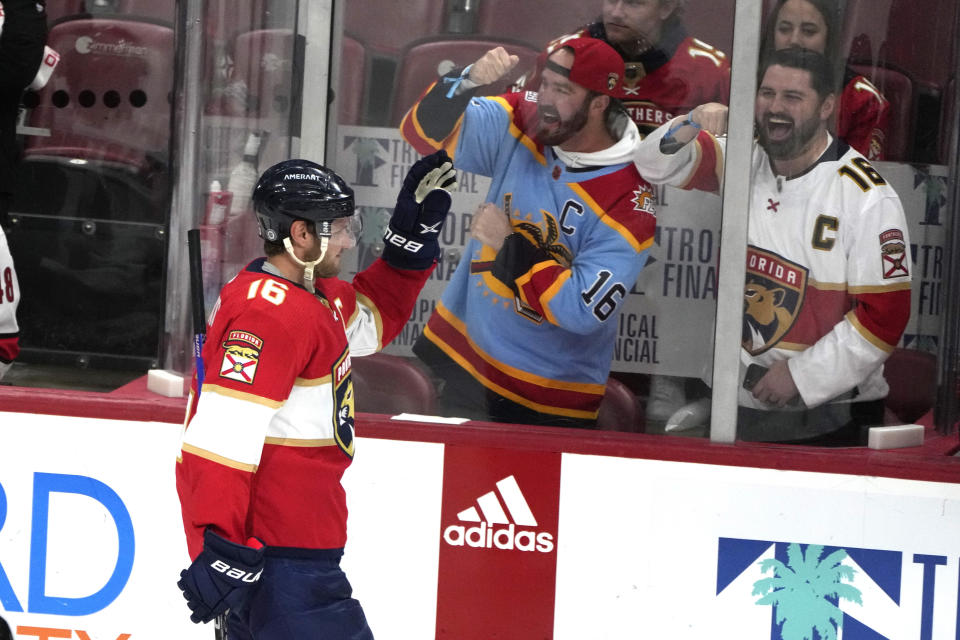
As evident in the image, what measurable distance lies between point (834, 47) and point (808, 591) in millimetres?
1218

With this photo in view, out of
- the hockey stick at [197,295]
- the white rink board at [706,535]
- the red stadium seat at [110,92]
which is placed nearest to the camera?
the hockey stick at [197,295]

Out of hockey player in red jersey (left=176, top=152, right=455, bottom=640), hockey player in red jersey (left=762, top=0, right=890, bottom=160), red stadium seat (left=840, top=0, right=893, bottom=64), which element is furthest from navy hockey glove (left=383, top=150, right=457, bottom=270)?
red stadium seat (left=840, top=0, right=893, bottom=64)

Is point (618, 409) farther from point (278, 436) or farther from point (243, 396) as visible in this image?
point (243, 396)

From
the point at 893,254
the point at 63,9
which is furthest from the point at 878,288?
the point at 63,9

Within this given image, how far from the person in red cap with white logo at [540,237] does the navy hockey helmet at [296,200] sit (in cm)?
74

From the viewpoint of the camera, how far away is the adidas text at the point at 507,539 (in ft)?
9.94

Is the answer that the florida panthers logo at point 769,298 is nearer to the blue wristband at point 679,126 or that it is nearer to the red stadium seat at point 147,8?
the blue wristband at point 679,126

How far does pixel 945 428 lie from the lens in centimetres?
323

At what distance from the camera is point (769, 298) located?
3.07 m

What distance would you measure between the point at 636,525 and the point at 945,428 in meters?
0.83

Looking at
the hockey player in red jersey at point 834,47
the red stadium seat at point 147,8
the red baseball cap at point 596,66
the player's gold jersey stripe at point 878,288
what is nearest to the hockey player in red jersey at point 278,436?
the red baseball cap at point 596,66

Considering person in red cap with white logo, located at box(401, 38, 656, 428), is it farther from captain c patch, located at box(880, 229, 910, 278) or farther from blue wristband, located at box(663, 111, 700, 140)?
captain c patch, located at box(880, 229, 910, 278)

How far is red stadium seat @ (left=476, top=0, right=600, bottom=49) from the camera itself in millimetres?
3113

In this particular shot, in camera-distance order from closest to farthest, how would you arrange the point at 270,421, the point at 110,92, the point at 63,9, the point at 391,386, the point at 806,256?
the point at 270,421, the point at 806,256, the point at 391,386, the point at 110,92, the point at 63,9
